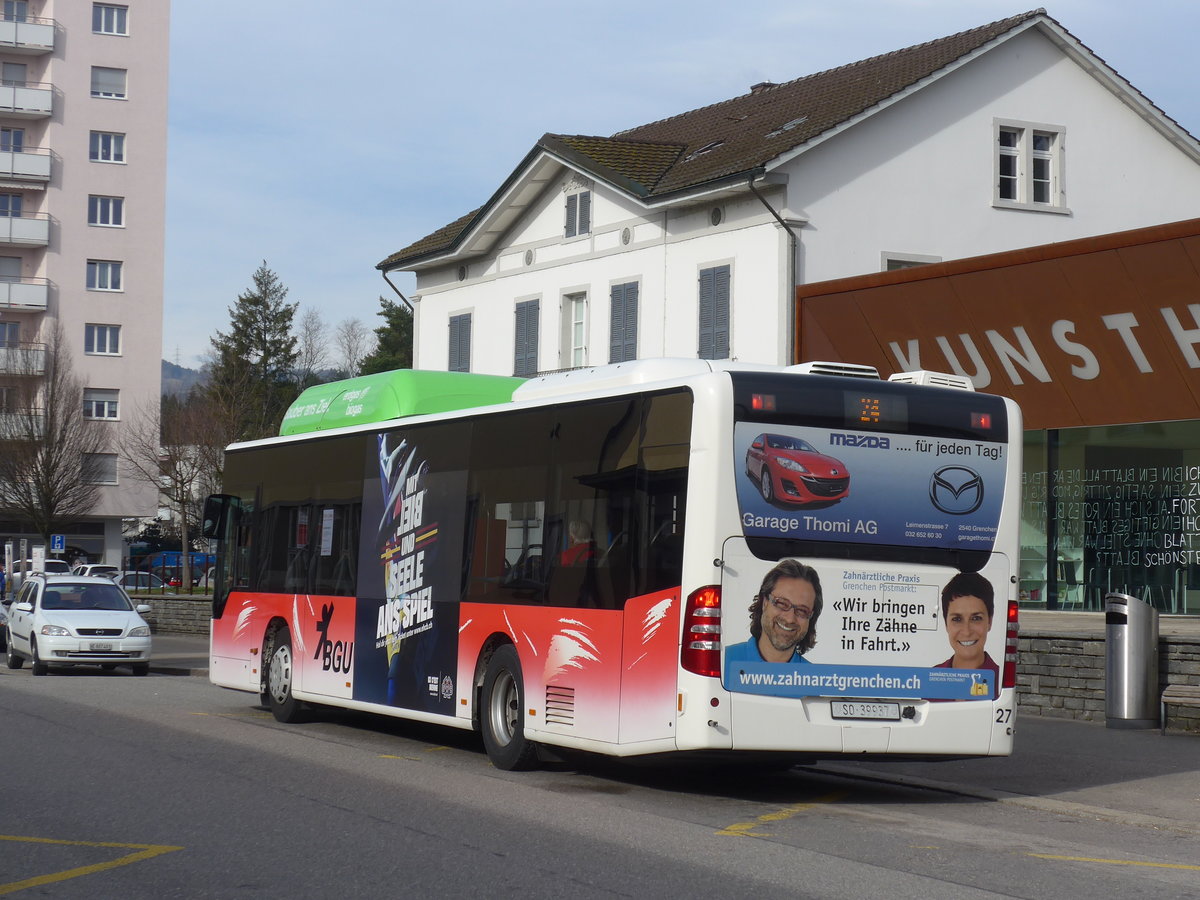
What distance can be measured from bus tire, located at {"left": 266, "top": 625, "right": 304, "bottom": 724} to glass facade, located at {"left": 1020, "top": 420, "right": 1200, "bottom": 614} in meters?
11.0

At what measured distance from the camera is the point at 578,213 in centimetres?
3666

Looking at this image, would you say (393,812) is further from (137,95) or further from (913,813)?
(137,95)

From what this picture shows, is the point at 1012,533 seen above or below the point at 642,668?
above

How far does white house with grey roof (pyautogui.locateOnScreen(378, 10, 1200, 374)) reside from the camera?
31000 millimetres

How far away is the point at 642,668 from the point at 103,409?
7105 cm

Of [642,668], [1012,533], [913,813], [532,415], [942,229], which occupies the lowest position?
[913,813]

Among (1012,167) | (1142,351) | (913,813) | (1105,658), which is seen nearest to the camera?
(913,813)

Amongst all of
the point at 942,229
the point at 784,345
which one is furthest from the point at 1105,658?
the point at 942,229

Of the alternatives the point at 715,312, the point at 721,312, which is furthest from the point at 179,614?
the point at 721,312

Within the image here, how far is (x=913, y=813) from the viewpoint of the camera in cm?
1100

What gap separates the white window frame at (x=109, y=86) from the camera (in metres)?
76.6

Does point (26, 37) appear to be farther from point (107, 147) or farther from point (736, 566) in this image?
point (736, 566)

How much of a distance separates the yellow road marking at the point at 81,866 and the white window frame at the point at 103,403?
234 ft

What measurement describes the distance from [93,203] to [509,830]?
72.2m
